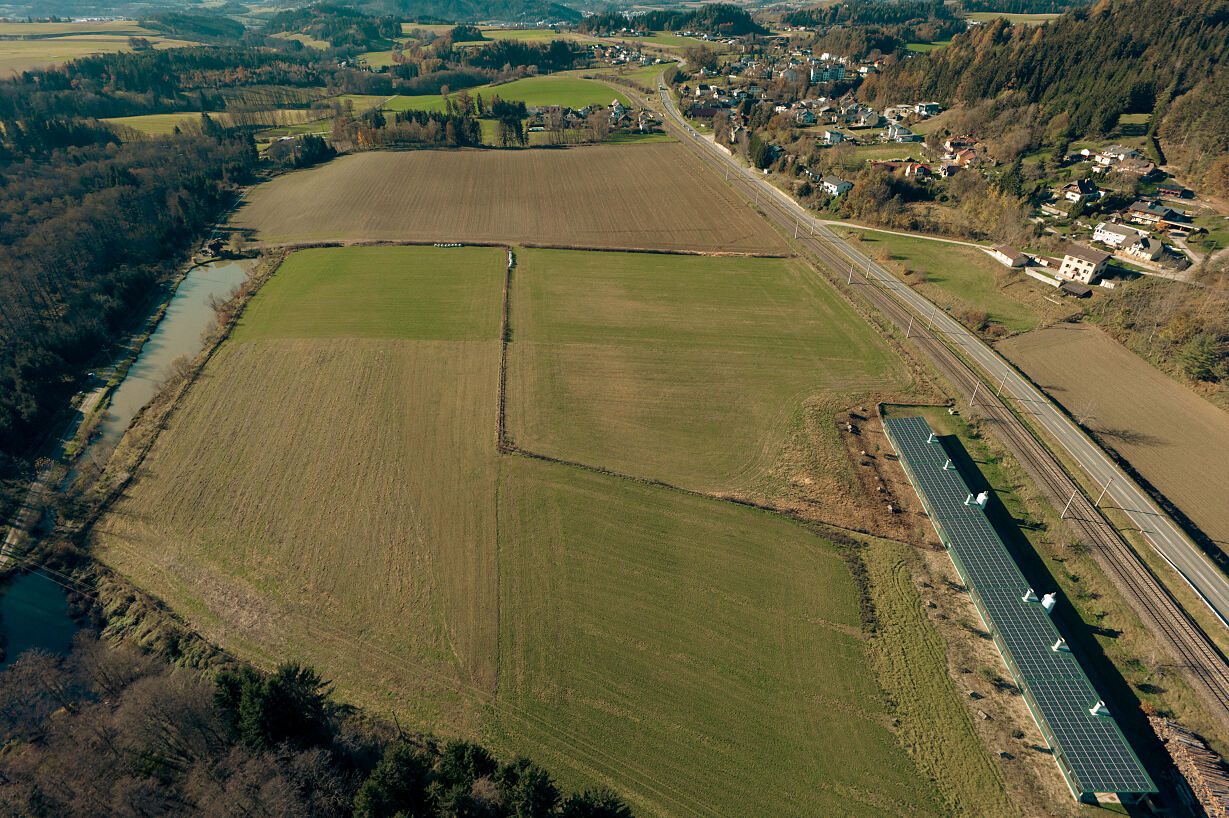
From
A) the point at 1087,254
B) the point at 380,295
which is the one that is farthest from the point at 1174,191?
the point at 380,295

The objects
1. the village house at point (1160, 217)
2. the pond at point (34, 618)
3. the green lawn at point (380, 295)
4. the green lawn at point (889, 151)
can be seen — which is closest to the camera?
the pond at point (34, 618)

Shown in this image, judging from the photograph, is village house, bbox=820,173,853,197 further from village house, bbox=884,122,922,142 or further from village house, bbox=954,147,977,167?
village house, bbox=884,122,922,142

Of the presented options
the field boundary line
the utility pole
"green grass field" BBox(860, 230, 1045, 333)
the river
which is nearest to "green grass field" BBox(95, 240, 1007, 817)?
the river

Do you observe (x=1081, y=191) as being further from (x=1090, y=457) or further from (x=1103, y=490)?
(x=1103, y=490)

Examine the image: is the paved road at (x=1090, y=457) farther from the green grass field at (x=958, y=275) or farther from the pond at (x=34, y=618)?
the pond at (x=34, y=618)

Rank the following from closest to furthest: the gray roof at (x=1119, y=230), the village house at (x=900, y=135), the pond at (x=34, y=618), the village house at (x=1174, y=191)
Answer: the pond at (x=34, y=618), the gray roof at (x=1119, y=230), the village house at (x=1174, y=191), the village house at (x=900, y=135)

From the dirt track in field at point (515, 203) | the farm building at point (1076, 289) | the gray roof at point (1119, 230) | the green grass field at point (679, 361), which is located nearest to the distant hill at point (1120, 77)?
the gray roof at point (1119, 230)
